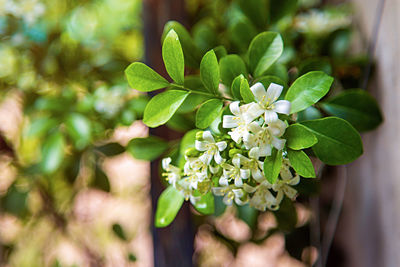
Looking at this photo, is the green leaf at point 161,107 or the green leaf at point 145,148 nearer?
the green leaf at point 161,107

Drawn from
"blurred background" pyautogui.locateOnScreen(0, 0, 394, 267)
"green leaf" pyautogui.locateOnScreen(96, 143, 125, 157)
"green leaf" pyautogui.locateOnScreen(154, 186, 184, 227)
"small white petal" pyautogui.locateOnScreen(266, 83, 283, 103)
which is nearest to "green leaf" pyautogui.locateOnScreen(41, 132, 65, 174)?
"blurred background" pyautogui.locateOnScreen(0, 0, 394, 267)

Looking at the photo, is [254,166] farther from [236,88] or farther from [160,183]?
[160,183]

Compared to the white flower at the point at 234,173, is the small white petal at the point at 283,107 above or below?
above

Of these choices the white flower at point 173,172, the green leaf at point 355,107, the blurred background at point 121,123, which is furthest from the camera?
the blurred background at point 121,123

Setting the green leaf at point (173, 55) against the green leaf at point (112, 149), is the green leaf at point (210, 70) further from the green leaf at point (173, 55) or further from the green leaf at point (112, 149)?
the green leaf at point (112, 149)

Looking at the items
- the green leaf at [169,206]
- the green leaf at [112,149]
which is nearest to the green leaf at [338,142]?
the green leaf at [169,206]

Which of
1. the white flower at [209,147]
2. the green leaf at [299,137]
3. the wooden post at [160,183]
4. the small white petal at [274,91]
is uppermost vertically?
the small white petal at [274,91]

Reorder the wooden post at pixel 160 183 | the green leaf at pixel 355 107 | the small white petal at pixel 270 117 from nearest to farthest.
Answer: the small white petal at pixel 270 117 < the green leaf at pixel 355 107 < the wooden post at pixel 160 183

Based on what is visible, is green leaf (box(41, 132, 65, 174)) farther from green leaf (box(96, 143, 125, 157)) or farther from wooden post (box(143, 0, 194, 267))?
wooden post (box(143, 0, 194, 267))
